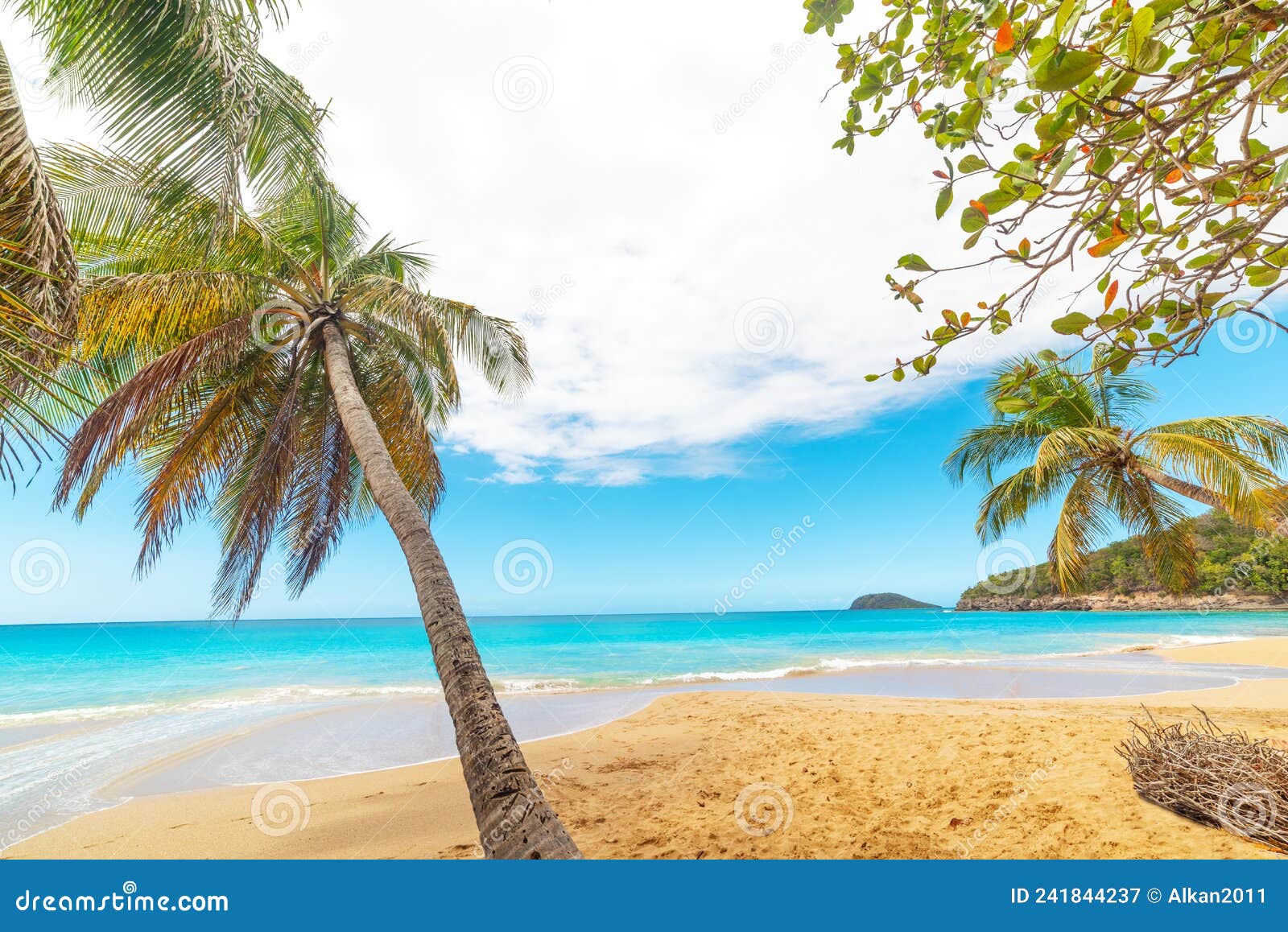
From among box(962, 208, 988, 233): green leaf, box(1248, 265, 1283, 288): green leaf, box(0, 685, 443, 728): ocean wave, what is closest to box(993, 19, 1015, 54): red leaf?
box(962, 208, 988, 233): green leaf

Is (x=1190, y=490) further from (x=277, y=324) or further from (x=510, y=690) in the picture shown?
(x=510, y=690)

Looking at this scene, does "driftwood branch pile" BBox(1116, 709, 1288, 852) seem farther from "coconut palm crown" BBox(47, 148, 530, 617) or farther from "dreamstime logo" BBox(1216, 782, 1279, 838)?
"coconut palm crown" BBox(47, 148, 530, 617)

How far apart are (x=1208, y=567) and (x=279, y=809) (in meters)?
31.3

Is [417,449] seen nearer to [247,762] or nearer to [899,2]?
[247,762]

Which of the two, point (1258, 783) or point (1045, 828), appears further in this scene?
point (1045, 828)

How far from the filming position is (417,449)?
679cm

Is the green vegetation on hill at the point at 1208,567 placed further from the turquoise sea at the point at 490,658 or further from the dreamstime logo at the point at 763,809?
the dreamstime logo at the point at 763,809

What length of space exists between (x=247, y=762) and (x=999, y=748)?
873 centimetres

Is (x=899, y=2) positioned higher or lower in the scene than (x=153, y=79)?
lower

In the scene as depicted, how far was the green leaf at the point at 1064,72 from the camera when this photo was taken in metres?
1.15

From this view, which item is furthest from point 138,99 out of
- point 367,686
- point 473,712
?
point 367,686

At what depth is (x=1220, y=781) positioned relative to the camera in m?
3.28

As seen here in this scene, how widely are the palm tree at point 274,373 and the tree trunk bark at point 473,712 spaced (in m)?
0.01
